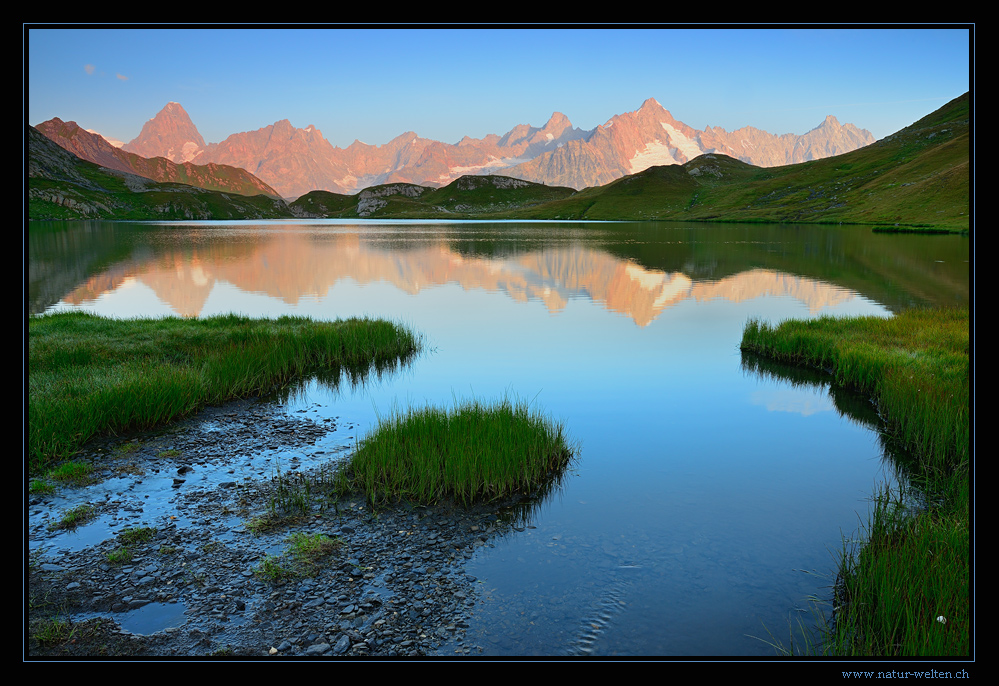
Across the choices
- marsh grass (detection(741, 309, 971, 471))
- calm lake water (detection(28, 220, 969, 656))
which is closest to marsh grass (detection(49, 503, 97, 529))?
calm lake water (detection(28, 220, 969, 656))

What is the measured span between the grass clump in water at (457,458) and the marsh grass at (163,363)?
7.90 m

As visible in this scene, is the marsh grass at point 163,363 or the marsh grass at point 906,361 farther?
the marsh grass at point 163,363

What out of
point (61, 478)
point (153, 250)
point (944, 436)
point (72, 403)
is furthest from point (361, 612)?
point (153, 250)

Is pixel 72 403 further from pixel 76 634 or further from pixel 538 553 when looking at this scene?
pixel 538 553

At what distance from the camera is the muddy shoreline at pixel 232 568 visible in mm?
8945

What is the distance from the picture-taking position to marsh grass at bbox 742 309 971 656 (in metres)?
8.53

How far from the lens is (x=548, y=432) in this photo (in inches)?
694

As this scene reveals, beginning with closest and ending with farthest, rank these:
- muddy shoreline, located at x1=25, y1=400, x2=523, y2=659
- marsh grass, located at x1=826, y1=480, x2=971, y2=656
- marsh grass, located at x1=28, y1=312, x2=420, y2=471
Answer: marsh grass, located at x1=826, y1=480, x2=971, y2=656, muddy shoreline, located at x1=25, y1=400, x2=523, y2=659, marsh grass, located at x1=28, y1=312, x2=420, y2=471

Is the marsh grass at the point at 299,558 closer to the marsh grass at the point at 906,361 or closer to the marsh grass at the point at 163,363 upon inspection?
the marsh grass at the point at 163,363

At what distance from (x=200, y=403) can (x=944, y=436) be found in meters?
22.7

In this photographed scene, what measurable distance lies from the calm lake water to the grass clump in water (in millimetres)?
1080

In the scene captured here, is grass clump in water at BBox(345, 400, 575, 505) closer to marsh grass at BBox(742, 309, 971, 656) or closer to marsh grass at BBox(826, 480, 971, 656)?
marsh grass at BBox(742, 309, 971, 656)

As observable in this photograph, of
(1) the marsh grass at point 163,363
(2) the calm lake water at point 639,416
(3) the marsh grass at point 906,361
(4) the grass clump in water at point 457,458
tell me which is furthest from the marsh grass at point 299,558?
(3) the marsh grass at point 906,361
